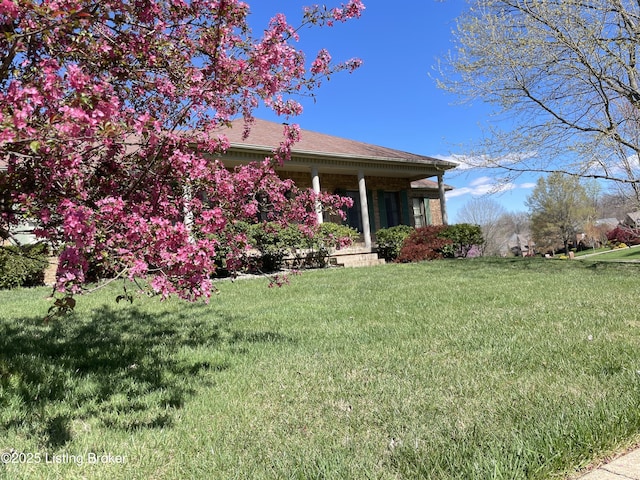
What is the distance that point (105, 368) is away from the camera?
12.3 feet

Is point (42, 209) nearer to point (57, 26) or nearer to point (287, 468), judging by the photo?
point (57, 26)

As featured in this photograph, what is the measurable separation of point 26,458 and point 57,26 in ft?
7.14

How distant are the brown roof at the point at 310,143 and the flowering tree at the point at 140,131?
8649mm

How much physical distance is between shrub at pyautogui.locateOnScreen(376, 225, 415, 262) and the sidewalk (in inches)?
542

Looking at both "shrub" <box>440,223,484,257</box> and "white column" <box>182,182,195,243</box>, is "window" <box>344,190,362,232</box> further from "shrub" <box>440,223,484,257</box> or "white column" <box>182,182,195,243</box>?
"white column" <box>182,182,195,243</box>

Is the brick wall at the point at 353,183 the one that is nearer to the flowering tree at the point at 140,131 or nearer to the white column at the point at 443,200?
the white column at the point at 443,200

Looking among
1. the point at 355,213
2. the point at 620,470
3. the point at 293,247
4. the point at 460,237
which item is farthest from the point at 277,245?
the point at 620,470

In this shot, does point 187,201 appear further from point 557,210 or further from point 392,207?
point 557,210

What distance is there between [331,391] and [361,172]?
13604mm

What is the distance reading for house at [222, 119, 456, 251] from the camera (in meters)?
14.2

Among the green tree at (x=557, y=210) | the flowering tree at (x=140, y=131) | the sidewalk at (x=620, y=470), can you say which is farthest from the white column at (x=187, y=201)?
the green tree at (x=557, y=210)

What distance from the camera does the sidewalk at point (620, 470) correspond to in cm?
177

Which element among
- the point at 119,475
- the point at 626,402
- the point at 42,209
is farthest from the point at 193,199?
the point at 626,402

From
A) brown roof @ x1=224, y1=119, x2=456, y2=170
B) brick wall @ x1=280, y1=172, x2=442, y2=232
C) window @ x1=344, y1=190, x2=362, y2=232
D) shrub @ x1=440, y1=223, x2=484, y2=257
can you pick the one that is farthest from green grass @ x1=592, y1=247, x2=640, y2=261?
window @ x1=344, y1=190, x2=362, y2=232
